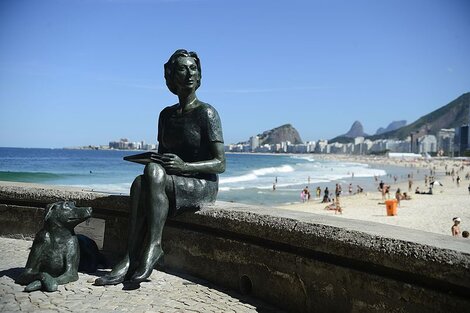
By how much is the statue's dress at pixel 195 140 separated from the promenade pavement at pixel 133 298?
0.69 meters

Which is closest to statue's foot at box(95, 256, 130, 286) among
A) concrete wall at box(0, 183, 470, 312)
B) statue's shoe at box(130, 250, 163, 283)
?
statue's shoe at box(130, 250, 163, 283)

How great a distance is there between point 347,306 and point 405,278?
474 millimetres

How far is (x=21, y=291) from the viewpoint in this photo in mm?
3395

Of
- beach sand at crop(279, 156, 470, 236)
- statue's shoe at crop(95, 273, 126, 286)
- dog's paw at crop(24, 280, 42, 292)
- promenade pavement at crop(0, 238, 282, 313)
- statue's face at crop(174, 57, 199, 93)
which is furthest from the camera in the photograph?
beach sand at crop(279, 156, 470, 236)

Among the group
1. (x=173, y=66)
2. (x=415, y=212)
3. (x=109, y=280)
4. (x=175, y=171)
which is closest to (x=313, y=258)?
(x=175, y=171)

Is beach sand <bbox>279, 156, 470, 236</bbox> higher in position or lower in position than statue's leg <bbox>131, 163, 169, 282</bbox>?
lower

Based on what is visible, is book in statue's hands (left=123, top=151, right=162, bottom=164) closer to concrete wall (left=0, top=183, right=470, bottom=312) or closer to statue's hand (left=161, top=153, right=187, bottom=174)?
statue's hand (left=161, top=153, right=187, bottom=174)

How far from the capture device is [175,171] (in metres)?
3.77

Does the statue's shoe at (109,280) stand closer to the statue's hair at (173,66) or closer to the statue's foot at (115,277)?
the statue's foot at (115,277)

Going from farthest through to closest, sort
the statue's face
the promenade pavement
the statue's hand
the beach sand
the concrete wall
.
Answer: the beach sand < the statue's face < the statue's hand < the promenade pavement < the concrete wall

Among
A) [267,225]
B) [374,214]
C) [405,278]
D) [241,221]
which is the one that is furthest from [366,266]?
[374,214]

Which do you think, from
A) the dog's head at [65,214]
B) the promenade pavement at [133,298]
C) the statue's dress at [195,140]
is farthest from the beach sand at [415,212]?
the dog's head at [65,214]

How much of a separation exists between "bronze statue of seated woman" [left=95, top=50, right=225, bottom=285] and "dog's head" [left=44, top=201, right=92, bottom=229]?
17.2 inches

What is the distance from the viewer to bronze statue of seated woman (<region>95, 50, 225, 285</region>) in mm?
3588
